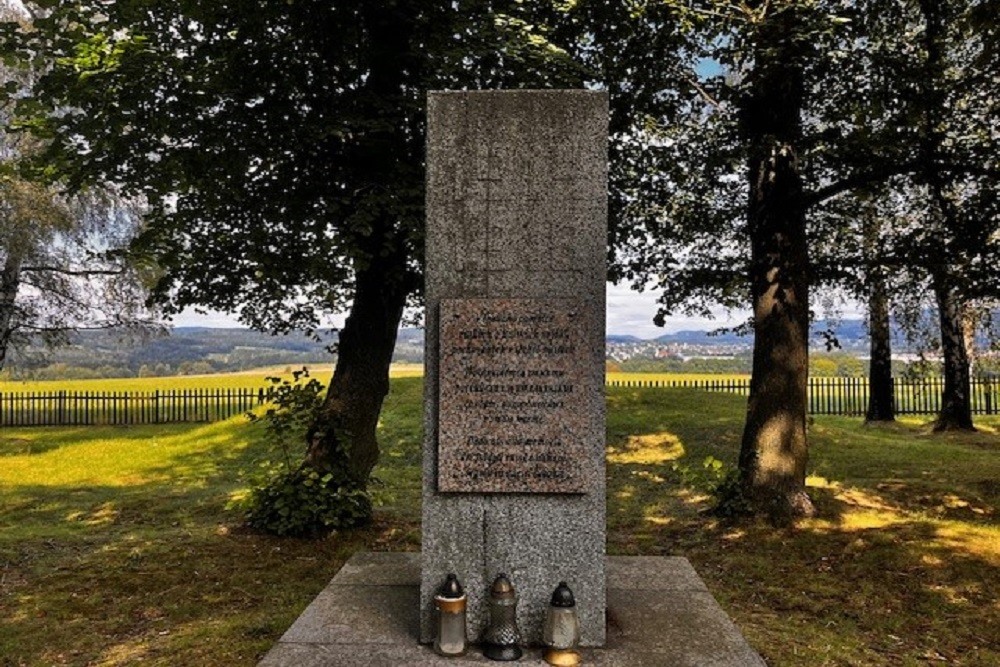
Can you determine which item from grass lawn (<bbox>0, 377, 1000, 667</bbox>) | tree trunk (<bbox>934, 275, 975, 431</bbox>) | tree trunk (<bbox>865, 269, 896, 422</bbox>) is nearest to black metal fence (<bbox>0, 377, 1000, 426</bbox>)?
tree trunk (<bbox>865, 269, 896, 422</bbox>)

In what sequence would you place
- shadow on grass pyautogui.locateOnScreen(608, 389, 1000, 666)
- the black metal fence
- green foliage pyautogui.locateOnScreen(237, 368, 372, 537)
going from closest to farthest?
shadow on grass pyautogui.locateOnScreen(608, 389, 1000, 666) → green foliage pyautogui.locateOnScreen(237, 368, 372, 537) → the black metal fence

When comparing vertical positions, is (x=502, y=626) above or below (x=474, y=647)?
above

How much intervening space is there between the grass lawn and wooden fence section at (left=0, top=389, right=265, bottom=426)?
1202 cm

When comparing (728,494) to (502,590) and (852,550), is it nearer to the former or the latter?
(852,550)

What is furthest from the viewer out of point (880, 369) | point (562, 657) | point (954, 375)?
point (880, 369)

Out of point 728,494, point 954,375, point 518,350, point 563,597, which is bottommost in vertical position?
point 728,494

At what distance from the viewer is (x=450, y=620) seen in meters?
4.05

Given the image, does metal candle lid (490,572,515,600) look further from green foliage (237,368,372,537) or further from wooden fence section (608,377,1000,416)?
wooden fence section (608,377,1000,416)

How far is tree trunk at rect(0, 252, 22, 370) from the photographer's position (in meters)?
19.6

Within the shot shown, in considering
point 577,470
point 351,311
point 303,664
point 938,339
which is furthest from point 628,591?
point 938,339

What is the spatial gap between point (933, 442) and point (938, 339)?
10.0 feet

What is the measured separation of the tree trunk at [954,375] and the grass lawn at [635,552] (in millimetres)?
3189

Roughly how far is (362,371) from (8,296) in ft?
50.5

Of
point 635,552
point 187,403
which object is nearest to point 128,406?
point 187,403
